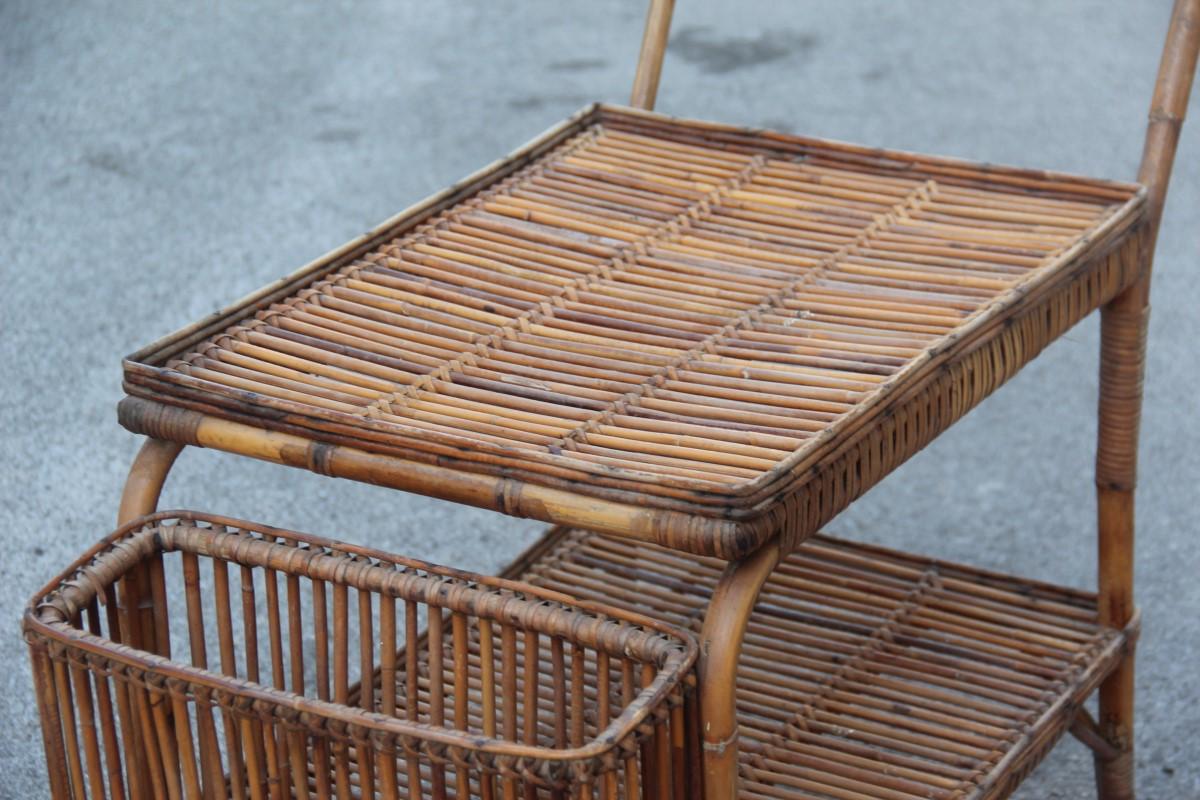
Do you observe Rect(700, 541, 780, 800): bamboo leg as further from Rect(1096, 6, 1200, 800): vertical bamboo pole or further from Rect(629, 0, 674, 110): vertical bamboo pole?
Rect(629, 0, 674, 110): vertical bamboo pole

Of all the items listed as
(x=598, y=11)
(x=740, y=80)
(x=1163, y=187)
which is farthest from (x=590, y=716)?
(x=598, y=11)

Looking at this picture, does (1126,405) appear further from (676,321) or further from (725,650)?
(725,650)

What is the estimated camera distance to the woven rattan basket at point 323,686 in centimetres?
69

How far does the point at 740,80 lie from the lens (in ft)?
7.52


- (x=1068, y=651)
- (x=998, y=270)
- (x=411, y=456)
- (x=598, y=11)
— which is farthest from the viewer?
(x=598, y=11)

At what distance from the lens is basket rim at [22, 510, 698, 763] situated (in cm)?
67

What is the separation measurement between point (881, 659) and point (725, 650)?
0.41 meters

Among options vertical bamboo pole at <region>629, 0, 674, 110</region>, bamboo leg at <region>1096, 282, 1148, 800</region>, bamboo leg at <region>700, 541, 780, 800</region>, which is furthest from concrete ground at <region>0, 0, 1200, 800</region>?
bamboo leg at <region>700, 541, 780, 800</region>

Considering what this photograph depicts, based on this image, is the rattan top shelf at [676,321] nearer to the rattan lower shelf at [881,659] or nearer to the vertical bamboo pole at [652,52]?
the vertical bamboo pole at [652,52]

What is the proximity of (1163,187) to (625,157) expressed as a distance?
1.15ft

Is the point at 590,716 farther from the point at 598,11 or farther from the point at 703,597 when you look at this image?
the point at 598,11

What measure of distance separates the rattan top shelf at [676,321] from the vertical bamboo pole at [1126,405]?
4cm

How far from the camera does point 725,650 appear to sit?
0.74 metres

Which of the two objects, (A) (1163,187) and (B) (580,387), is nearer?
(B) (580,387)
